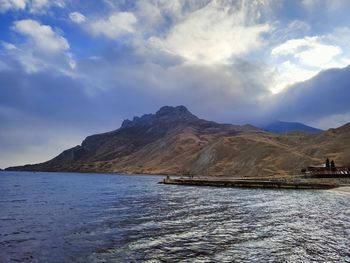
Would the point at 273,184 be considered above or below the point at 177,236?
above

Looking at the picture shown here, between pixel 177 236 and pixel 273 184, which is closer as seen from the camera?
pixel 177 236

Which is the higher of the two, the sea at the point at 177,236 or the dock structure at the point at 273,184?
the dock structure at the point at 273,184

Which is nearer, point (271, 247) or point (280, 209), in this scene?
point (271, 247)

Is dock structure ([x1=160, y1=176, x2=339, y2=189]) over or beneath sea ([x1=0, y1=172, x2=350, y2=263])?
over

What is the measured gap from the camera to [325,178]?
11138 centimetres

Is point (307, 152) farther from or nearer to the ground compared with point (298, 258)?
farther from the ground

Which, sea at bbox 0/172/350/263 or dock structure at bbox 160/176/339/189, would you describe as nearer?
sea at bbox 0/172/350/263

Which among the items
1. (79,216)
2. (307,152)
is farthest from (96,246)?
(307,152)

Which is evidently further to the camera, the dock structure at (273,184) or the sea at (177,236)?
the dock structure at (273,184)

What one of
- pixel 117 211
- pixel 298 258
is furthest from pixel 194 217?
pixel 298 258

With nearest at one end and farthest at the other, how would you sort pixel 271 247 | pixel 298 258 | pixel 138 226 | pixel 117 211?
pixel 298 258 < pixel 271 247 < pixel 138 226 < pixel 117 211

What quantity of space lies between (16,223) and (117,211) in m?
14.2

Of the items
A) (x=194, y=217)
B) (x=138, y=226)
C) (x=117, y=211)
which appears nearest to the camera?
(x=138, y=226)

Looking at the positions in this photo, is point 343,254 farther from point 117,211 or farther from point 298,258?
point 117,211
